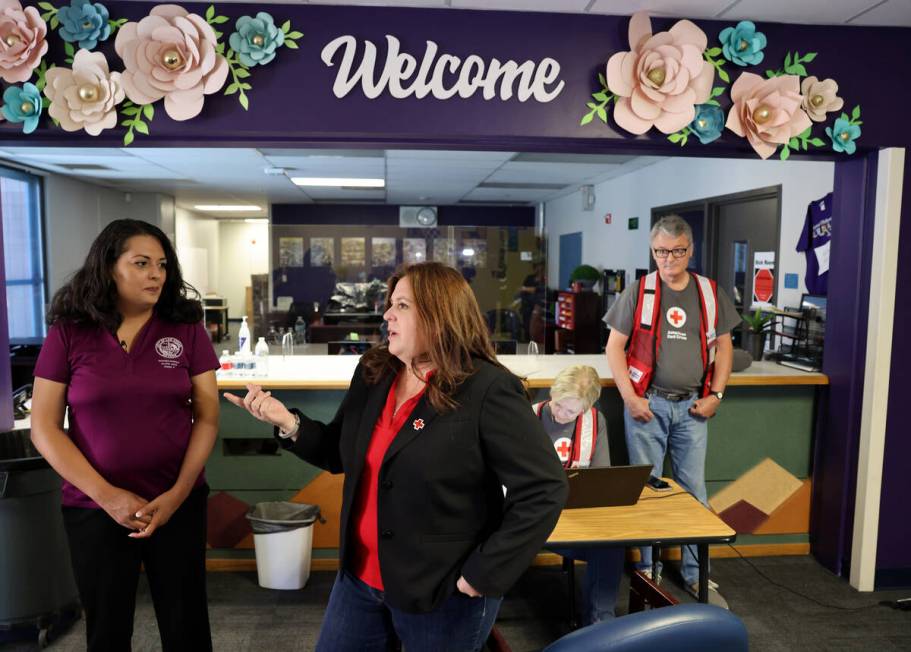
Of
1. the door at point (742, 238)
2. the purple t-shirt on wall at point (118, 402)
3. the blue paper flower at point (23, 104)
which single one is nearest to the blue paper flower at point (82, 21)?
the blue paper flower at point (23, 104)

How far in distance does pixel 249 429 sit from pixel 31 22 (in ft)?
6.17

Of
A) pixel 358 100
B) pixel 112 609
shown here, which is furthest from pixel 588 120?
pixel 112 609

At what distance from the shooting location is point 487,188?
10.1 m

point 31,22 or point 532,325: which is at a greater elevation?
point 31,22

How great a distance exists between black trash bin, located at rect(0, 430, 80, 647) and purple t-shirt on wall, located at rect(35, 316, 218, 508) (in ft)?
2.83

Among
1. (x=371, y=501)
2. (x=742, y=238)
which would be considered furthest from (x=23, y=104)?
(x=742, y=238)

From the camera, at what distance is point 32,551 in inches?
106

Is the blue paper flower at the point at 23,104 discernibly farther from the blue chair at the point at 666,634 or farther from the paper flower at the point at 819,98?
the paper flower at the point at 819,98

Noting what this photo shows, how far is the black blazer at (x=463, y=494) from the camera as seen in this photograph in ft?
4.80

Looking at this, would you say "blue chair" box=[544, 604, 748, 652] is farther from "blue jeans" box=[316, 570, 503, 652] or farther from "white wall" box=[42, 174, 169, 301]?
"white wall" box=[42, 174, 169, 301]

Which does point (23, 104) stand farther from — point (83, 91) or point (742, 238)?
point (742, 238)

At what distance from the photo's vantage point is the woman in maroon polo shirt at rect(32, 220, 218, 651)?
1.91m

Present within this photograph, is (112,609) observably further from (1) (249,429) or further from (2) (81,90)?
(2) (81,90)

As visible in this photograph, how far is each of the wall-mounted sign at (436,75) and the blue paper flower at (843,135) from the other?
3.94ft
